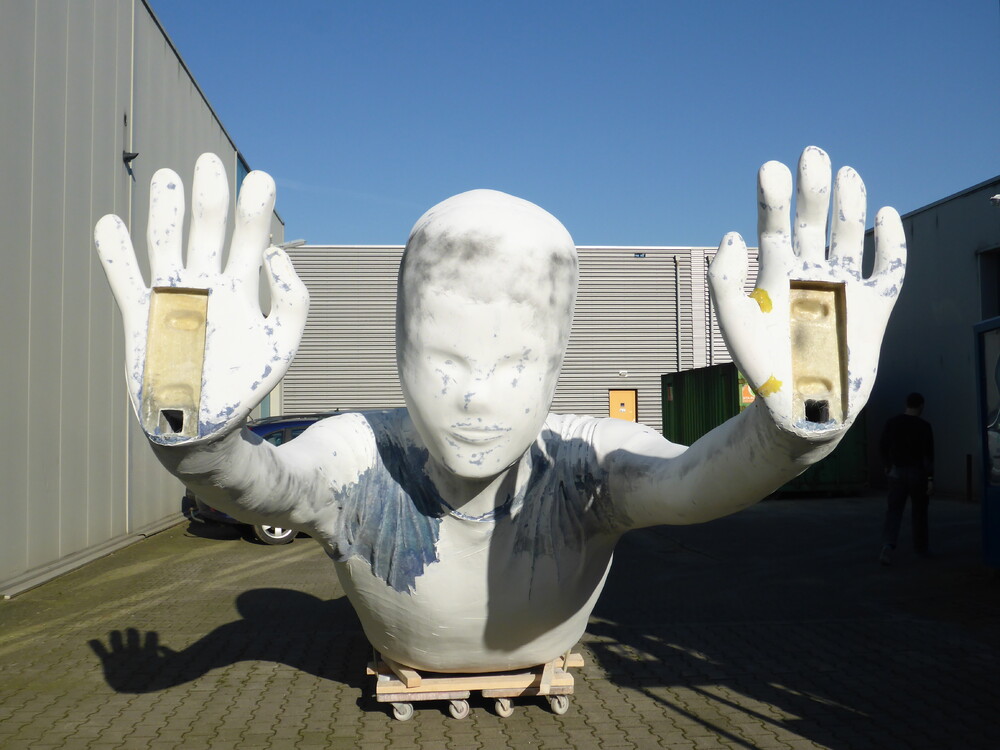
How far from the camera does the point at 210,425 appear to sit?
94.2 inches

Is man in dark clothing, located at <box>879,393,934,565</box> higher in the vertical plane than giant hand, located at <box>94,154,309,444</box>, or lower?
lower

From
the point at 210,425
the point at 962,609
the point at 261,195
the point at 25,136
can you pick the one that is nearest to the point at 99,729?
the point at 210,425

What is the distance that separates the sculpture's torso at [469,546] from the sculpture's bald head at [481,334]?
0.47 meters

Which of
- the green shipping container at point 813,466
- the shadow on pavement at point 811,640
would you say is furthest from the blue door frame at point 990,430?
the green shipping container at point 813,466

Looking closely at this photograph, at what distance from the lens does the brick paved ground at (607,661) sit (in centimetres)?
403

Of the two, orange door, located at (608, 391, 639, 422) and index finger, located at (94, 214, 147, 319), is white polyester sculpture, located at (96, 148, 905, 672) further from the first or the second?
orange door, located at (608, 391, 639, 422)

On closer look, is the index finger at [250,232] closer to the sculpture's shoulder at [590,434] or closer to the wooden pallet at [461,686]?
the sculpture's shoulder at [590,434]

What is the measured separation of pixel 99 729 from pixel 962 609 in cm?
582

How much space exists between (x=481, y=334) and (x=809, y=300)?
1029 millimetres

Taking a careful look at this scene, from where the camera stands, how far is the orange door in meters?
23.0

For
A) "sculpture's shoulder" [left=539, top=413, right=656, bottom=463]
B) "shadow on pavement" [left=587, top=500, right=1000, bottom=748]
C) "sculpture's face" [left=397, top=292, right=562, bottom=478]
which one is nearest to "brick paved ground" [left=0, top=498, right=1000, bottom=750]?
"shadow on pavement" [left=587, top=500, right=1000, bottom=748]

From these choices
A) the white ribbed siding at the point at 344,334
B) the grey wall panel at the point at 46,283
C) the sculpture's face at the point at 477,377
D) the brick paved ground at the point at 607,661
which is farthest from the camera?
the white ribbed siding at the point at 344,334

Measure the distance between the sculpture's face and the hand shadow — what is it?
8.33 ft

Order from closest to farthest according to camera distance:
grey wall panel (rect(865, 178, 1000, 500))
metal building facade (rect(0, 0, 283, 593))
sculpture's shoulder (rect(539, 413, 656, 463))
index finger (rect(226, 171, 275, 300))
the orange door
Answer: index finger (rect(226, 171, 275, 300)) → sculpture's shoulder (rect(539, 413, 656, 463)) → metal building facade (rect(0, 0, 283, 593)) → grey wall panel (rect(865, 178, 1000, 500)) → the orange door
